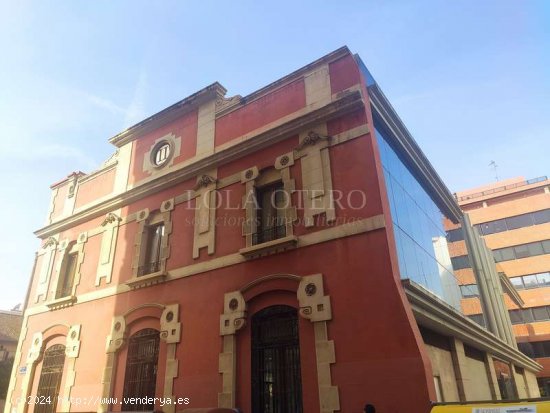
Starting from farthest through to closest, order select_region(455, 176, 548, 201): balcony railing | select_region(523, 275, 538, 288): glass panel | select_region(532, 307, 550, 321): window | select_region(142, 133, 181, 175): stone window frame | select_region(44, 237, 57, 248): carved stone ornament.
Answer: select_region(455, 176, 548, 201): balcony railing → select_region(523, 275, 538, 288): glass panel → select_region(532, 307, 550, 321): window → select_region(44, 237, 57, 248): carved stone ornament → select_region(142, 133, 181, 175): stone window frame

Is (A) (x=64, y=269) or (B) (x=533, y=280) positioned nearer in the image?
Result: (A) (x=64, y=269)

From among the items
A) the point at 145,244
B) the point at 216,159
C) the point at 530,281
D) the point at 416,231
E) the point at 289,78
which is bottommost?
the point at 416,231

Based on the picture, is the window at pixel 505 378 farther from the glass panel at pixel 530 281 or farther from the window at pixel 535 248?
the window at pixel 535 248

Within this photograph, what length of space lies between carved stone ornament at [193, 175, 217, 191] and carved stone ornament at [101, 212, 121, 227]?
3785mm

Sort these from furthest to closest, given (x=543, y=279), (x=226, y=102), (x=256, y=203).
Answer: (x=543, y=279) < (x=226, y=102) < (x=256, y=203)

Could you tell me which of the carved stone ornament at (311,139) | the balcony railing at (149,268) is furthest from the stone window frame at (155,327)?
the carved stone ornament at (311,139)

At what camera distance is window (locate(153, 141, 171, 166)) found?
14500 millimetres

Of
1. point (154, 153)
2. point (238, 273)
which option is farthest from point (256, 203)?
point (154, 153)

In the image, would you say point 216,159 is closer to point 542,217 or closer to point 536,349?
point 536,349

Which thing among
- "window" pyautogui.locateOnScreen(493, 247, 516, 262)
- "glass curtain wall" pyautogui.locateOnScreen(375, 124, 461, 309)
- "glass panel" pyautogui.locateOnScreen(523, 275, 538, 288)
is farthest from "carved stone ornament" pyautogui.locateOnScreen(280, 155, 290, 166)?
"glass panel" pyautogui.locateOnScreen(523, 275, 538, 288)

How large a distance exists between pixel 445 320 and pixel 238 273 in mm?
5743

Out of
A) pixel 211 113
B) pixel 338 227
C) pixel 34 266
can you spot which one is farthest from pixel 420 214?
pixel 34 266

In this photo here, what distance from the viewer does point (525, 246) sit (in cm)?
3778

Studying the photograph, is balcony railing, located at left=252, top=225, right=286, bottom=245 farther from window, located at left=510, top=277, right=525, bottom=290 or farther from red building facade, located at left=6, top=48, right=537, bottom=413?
window, located at left=510, top=277, right=525, bottom=290
